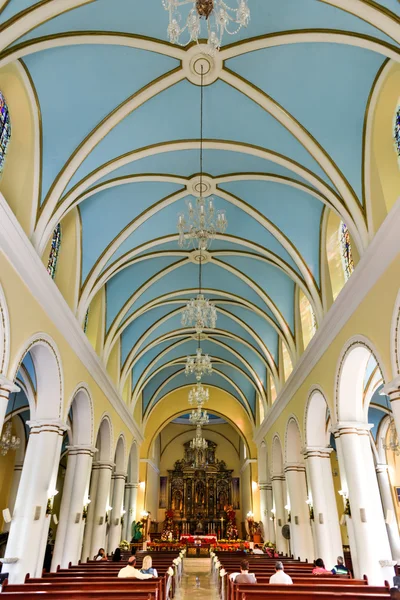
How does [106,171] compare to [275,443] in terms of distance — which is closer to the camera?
[106,171]

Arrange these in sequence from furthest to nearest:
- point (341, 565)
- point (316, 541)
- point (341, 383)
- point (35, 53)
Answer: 1. point (316, 541)
2. point (341, 383)
3. point (341, 565)
4. point (35, 53)

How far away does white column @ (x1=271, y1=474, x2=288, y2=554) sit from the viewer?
18.9 meters

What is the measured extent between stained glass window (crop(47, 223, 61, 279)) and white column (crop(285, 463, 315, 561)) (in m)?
11.2

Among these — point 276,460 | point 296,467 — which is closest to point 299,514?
point 296,467

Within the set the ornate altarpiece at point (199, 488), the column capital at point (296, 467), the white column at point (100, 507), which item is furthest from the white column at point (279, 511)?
the ornate altarpiece at point (199, 488)

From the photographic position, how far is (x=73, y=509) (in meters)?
12.5

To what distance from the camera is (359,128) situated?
9.19m

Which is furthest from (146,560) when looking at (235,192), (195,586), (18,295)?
(235,192)

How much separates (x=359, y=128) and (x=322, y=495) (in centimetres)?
984

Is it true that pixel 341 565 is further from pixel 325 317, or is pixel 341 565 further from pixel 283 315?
A: pixel 283 315

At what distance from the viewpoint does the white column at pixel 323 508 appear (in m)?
12.0

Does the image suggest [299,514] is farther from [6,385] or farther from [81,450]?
[6,385]

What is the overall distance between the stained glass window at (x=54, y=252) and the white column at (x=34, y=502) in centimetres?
369

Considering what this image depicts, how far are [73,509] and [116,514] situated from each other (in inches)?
282
